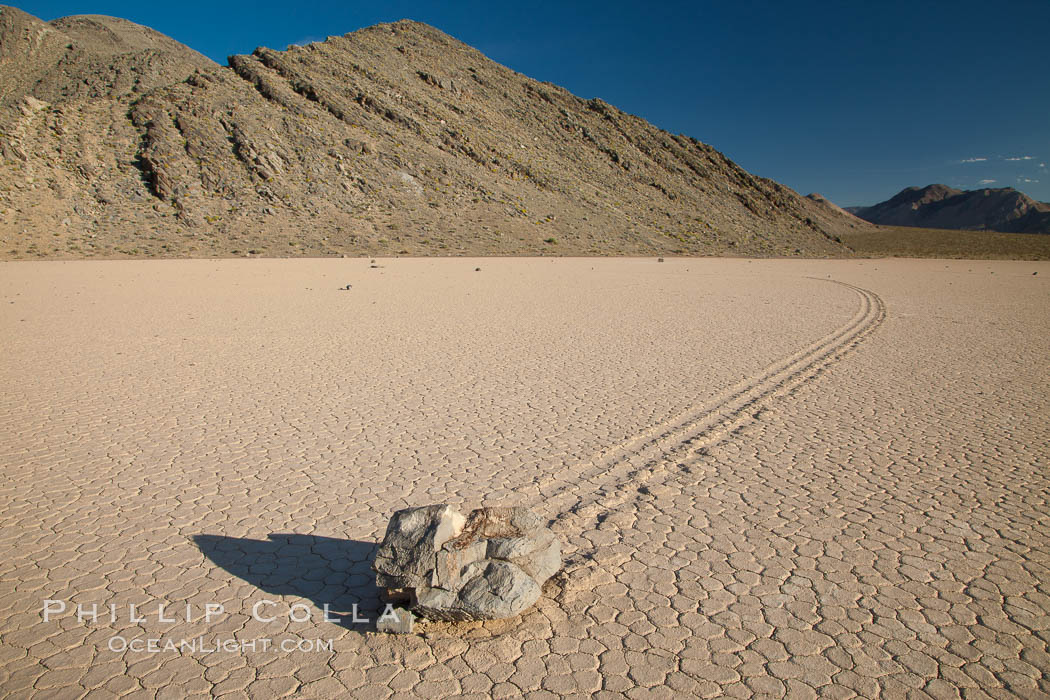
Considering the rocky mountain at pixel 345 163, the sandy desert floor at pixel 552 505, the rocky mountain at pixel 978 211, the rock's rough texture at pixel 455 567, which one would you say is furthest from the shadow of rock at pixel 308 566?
the rocky mountain at pixel 978 211

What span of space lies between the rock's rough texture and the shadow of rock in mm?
392

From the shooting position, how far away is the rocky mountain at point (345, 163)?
37.9 meters

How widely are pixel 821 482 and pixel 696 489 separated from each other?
3.76ft

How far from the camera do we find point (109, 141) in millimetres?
41625

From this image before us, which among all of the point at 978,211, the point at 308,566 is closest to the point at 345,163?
the point at 308,566

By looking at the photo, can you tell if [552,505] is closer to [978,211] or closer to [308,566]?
[308,566]

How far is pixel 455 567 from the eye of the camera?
3.22 m

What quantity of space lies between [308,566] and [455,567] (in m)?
1.18

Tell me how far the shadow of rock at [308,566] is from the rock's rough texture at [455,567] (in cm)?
39

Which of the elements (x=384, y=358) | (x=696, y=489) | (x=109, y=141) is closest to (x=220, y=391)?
(x=384, y=358)

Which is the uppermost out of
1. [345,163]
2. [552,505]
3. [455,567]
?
[345,163]

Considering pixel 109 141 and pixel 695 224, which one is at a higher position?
pixel 109 141

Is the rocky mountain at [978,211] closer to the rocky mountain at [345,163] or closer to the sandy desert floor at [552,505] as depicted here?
the rocky mountain at [345,163]

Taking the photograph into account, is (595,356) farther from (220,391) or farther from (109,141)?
(109,141)
